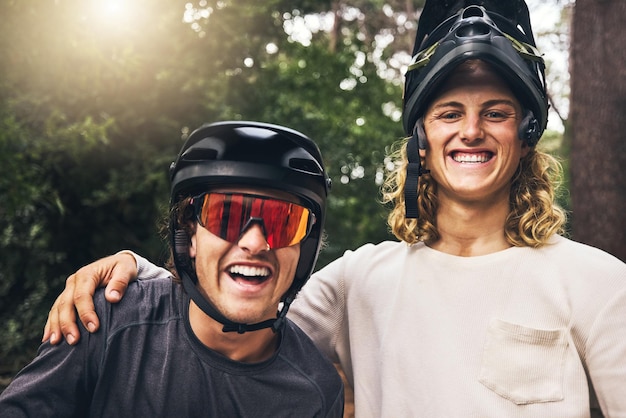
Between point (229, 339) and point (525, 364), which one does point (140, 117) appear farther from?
point (525, 364)

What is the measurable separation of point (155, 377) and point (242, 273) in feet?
1.78

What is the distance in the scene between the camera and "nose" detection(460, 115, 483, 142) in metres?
2.96

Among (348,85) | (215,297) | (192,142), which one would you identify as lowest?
(215,297)

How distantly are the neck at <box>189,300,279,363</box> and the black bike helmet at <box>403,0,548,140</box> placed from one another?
139 cm

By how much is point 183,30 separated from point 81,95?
5.30 ft

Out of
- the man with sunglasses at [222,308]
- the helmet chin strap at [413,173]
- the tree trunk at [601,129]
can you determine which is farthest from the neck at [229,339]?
the tree trunk at [601,129]

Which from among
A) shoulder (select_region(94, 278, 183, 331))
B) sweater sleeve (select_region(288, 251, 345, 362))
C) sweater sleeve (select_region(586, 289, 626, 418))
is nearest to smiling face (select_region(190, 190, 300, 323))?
shoulder (select_region(94, 278, 183, 331))

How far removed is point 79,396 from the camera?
94.8 inches

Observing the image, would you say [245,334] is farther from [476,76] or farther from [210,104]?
[210,104]

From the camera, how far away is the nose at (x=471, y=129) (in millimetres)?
2959

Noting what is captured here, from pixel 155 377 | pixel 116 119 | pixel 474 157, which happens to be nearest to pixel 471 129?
pixel 474 157

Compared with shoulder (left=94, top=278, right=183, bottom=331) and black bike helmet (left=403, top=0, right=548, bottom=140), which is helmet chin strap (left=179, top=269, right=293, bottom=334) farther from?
black bike helmet (left=403, top=0, right=548, bottom=140)

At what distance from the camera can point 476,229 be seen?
3.11 m

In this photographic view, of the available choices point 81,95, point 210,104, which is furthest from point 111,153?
point 210,104
